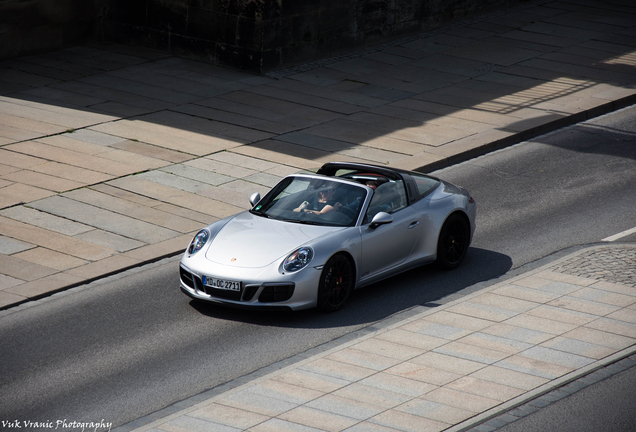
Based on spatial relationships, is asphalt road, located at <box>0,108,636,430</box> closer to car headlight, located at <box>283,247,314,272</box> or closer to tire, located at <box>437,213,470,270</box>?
tire, located at <box>437,213,470,270</box>

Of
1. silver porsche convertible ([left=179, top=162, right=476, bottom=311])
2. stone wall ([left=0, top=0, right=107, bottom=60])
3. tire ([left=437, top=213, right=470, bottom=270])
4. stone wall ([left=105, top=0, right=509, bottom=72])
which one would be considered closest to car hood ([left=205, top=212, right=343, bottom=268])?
silver porsche convertible ([left=179, top=162, right=476, bottom=311])

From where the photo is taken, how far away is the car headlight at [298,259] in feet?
31.7

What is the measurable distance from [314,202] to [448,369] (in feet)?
9.92

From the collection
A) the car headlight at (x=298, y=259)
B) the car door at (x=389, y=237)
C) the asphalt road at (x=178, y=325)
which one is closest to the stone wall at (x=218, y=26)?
the asphalt road at (x=178, y=325)

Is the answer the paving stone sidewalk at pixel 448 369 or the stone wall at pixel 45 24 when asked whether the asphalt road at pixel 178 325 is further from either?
the stone wall at pixel 45 24

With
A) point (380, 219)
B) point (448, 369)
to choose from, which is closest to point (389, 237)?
point (380, 219)

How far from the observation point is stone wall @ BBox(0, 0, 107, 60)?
70.9 ft

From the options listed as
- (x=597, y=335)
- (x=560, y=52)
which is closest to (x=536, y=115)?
(x=560, y=52)

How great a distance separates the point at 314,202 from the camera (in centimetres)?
1060

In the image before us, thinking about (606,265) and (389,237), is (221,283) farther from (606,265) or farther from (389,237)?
(606,265)

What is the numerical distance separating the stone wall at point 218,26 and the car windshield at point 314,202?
436 inches

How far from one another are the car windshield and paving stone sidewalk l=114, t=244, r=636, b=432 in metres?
1.40

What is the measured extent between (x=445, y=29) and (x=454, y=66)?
376 cm

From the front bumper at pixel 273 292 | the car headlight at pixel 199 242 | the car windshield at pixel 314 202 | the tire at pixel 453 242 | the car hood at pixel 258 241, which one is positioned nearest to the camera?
the front bumper at pixel 273 292
